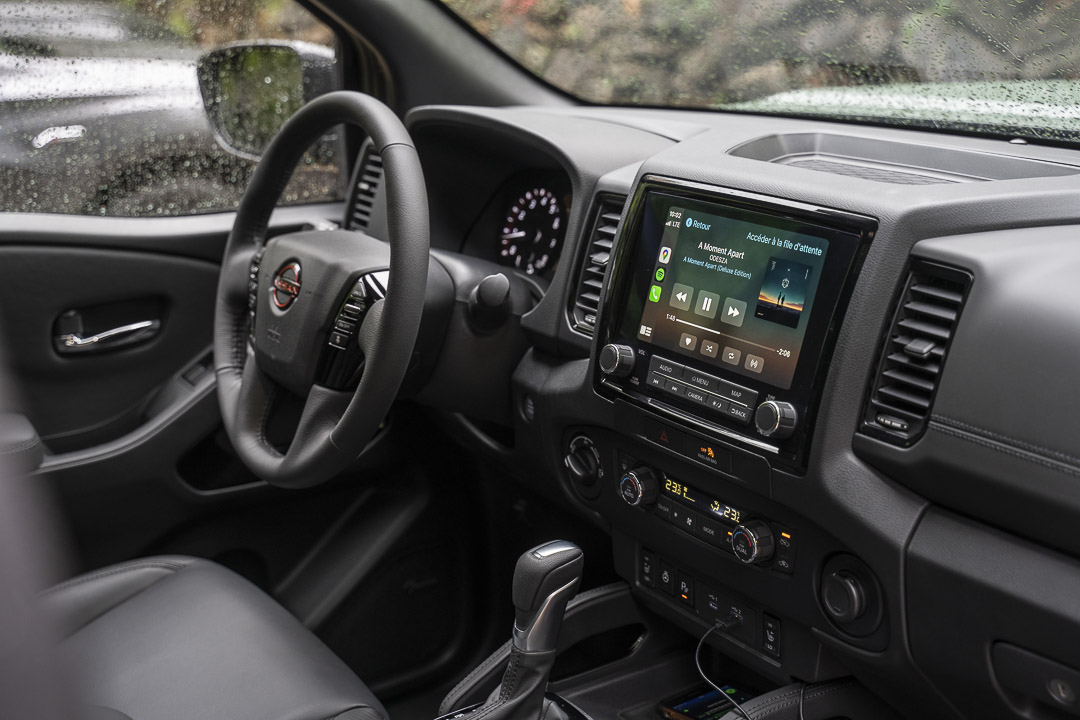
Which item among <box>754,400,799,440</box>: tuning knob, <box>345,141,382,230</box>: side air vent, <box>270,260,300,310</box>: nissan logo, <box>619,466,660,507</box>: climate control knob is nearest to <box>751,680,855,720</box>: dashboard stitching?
<box>619,466,660,507</box>: climate control knob

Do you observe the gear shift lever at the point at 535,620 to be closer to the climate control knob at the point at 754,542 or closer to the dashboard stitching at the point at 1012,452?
the climate control knob at the point at 754,542

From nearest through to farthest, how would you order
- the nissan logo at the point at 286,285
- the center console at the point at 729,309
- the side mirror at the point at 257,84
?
the center console at the point at 729,309 < the nissan logo at the point at 286,285 < the side mirror at the point at 257,84

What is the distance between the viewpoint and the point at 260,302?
1.63 metres

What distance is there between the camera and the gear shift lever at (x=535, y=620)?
4.14ft

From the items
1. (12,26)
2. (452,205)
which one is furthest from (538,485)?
(12,26)

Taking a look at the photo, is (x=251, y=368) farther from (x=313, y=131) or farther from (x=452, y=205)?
(x=452, y=205)

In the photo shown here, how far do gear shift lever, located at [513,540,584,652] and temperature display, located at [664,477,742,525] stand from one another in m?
0.22

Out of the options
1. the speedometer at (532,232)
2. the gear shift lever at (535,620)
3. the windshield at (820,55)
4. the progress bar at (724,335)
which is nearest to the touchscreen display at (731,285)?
the progress bar at (724,335)

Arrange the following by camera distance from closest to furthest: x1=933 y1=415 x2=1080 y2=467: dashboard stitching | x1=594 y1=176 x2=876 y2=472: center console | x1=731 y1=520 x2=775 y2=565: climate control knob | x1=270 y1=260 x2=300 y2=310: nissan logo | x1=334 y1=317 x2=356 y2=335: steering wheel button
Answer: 1. x1=933 y1=415 x2=1080 y2=467: dashboard stitching
2. x1=594 y1=176 x2=876 y2=472: center console
3. x1=731 y1=520 x2=775 y2=565: climate control knob
4. x1=334 y1=317 x2=356 y2=335: steering wheel button
5. x1=270 y1=260 x2=300 y2=310: nissan logo

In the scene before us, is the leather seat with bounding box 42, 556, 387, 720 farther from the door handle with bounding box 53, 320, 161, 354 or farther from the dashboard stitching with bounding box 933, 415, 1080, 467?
the dashboard stitching with bounding box 933, 415, 1080, 467

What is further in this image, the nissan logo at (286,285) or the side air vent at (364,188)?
the side air vent at (364,188)

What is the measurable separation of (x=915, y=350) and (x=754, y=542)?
349mm

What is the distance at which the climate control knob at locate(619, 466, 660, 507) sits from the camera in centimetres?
148

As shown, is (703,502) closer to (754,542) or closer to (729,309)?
(754,542)
